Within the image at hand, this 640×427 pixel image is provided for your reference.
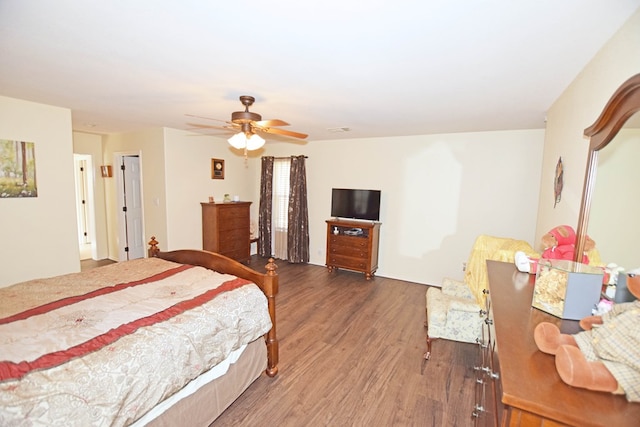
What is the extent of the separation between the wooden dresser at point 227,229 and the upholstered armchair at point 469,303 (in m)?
3.55

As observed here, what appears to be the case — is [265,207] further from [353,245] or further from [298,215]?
[353,245]

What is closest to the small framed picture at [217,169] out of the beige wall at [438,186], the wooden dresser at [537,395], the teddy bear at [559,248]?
the beige wall at [438,186]

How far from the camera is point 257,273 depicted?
7.75 ft

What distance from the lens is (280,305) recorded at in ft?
12.3

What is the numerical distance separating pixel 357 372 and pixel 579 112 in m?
2.63

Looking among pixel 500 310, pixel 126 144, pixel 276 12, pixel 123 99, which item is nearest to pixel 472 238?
pixel 500 310

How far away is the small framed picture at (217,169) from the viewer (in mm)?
5242

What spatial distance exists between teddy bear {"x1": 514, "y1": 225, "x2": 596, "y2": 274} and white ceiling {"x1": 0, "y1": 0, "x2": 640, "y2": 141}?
3.56 feet

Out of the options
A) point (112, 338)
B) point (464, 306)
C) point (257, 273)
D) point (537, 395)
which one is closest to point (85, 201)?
point (257, 273)

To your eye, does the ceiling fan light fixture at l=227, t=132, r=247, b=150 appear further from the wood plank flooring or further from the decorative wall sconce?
the decorative wall sconce

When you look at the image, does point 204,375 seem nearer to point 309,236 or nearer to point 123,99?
point 123,99

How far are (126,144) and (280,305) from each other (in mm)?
3983

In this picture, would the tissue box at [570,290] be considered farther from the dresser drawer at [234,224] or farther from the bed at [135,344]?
the dresser drawer at [234,224]

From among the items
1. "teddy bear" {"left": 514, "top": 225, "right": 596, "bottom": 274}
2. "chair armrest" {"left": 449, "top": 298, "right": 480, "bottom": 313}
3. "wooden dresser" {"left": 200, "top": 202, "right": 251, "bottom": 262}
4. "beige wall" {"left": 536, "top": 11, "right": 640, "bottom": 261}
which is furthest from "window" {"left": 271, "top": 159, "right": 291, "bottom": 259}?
"teddy bear" {"left": 514, "top": 225, "right": 596, "bottom": 274}
